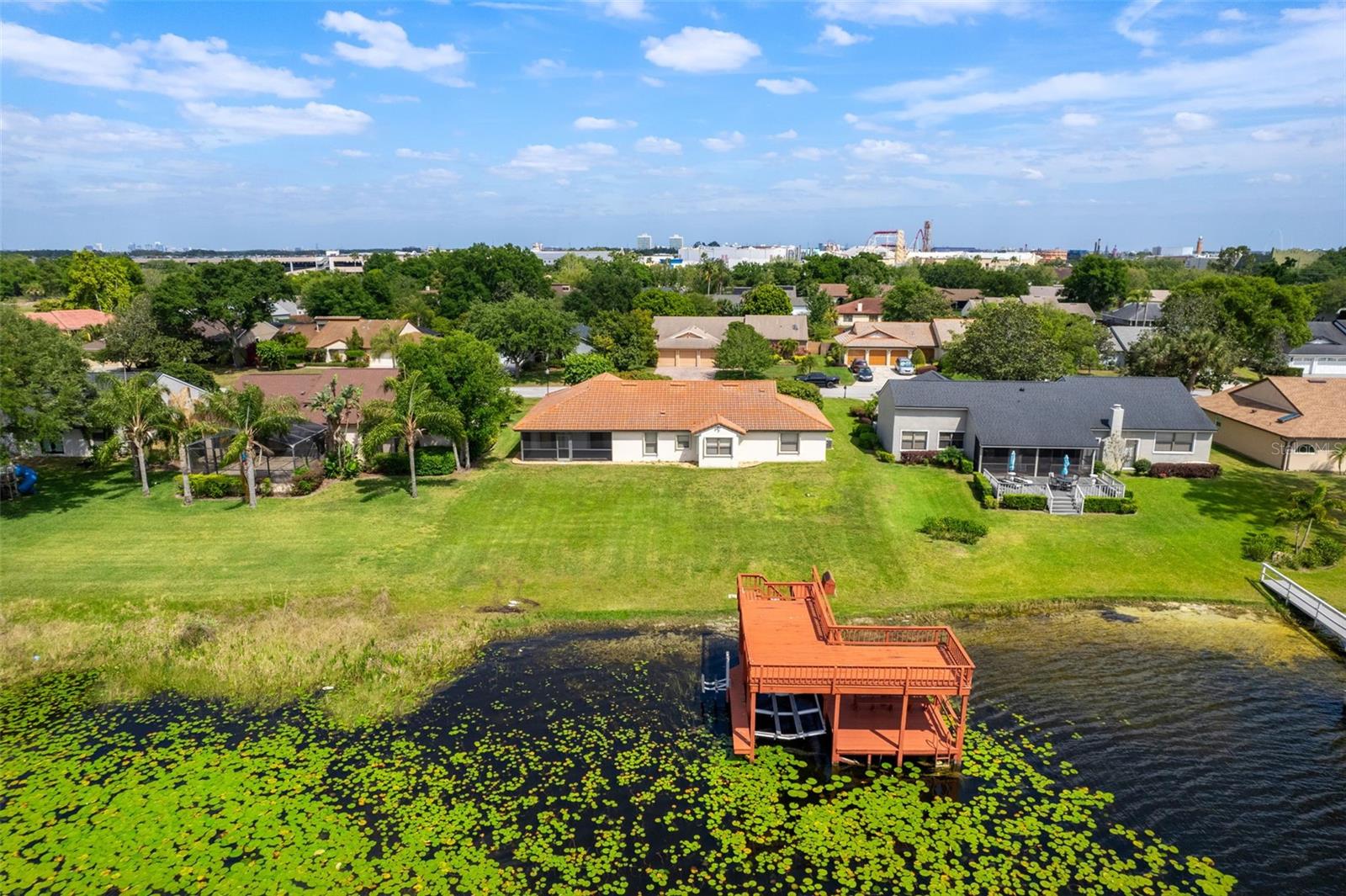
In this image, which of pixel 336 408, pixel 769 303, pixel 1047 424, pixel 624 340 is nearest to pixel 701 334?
pixel 624 340

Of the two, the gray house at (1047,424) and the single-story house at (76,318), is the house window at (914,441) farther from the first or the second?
the single-story house at (76,318)

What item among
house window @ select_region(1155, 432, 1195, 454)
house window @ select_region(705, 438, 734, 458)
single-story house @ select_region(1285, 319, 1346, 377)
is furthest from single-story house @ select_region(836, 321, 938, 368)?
house window @ select_region(705, 438, 734, 458)

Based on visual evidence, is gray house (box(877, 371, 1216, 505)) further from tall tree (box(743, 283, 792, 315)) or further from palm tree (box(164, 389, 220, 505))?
tall tree (box(743, 283, 792, 315))

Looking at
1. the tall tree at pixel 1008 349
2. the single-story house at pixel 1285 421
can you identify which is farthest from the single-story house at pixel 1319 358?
the tall tree at pixel 1008 349

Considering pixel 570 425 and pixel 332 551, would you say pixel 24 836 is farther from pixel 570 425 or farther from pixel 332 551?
pixel 570 425

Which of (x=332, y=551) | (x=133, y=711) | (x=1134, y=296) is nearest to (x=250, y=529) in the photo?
(x=332, y=551)

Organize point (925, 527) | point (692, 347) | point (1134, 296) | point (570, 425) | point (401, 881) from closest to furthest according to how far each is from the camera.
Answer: point (401, 881), point (925, 527), point (570, 425), point (692, 347), point (1134, 296)
